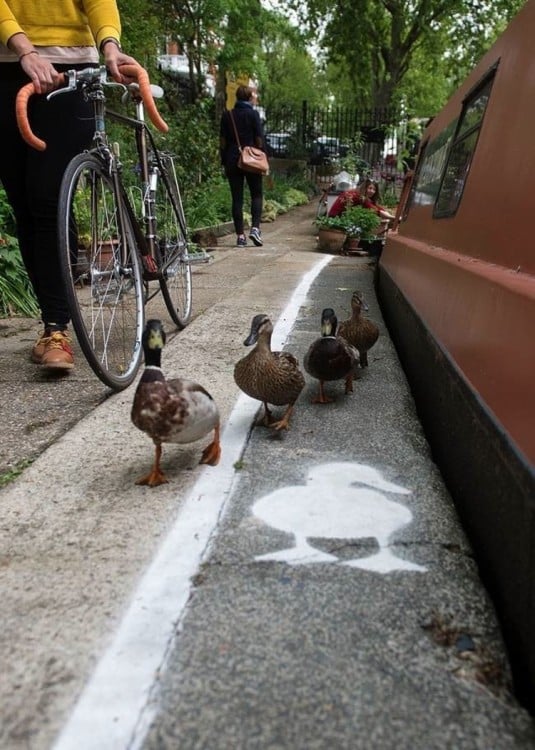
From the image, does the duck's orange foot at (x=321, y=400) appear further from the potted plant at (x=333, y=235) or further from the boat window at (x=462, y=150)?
the potted plant at (x=333, y=235)

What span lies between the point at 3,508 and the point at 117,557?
22.3 inches

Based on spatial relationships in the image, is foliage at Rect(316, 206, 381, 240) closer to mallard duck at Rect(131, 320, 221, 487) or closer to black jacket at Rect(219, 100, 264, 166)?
black jacket at Rect(219, 100, 264, 166)

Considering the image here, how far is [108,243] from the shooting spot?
3709 mm

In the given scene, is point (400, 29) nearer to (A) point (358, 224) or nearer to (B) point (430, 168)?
(A) point (358, 224)

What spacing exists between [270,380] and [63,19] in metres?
2.29

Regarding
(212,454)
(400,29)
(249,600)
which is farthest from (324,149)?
(249,600)

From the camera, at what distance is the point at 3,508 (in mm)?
2184

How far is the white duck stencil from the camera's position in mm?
1836

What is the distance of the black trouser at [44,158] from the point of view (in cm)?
345

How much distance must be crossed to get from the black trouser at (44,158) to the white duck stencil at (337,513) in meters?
2.05

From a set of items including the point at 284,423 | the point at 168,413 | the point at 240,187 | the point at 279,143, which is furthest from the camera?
the point at 279,143

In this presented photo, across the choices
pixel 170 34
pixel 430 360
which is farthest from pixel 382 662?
pixel 170 34

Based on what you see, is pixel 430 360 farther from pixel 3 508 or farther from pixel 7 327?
pixel 7 327

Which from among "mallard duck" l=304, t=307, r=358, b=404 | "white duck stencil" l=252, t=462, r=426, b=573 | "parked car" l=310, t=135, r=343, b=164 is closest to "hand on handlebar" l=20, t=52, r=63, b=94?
"mallard duck" l=304, t=307, r=358, b=404
